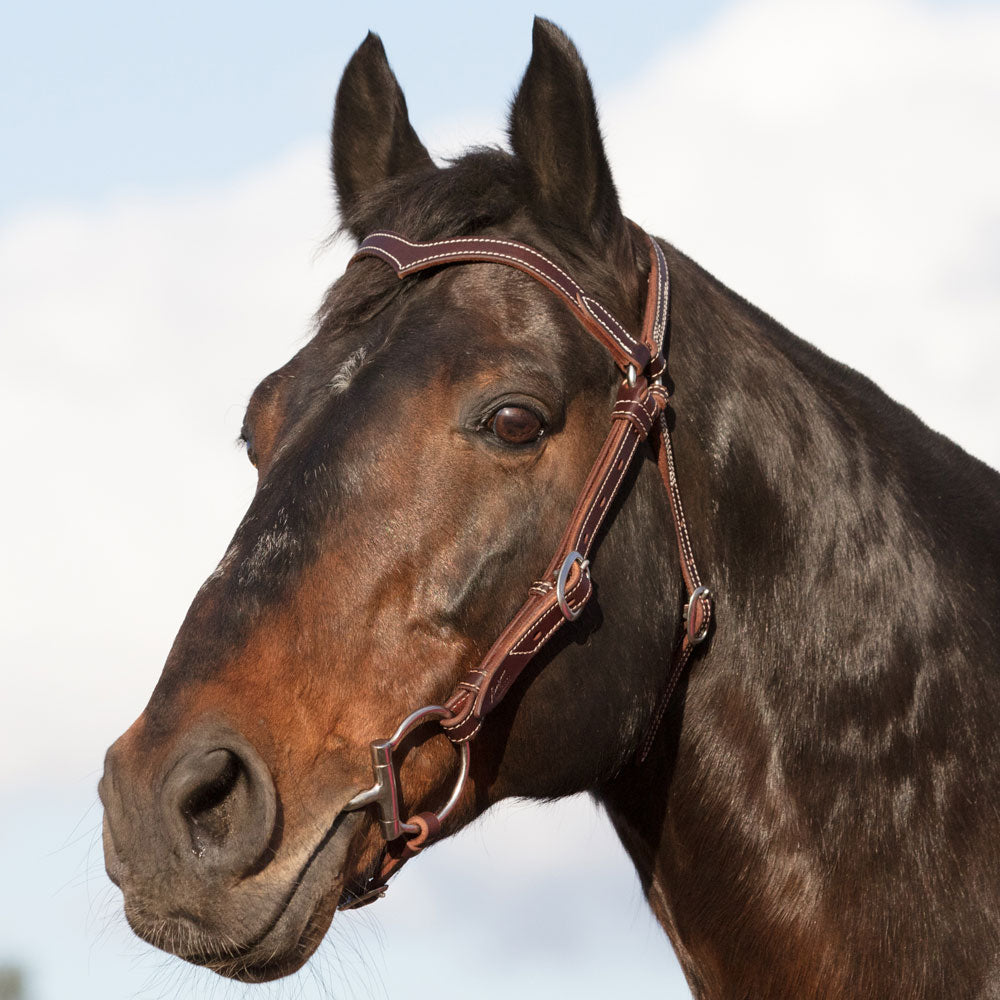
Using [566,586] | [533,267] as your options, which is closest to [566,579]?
[566,586]

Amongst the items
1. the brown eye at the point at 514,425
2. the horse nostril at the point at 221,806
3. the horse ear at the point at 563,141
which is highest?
the horse ear at the point at 563,141

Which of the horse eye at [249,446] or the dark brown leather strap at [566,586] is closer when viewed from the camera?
the dark brown leather strap at [566,586]

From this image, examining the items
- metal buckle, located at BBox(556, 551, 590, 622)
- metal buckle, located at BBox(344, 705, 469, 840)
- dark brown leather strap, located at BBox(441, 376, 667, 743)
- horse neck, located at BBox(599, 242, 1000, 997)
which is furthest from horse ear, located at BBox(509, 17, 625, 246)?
metal buckle, located at BBox(344, 705, 469, 840)

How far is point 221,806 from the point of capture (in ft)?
11.8

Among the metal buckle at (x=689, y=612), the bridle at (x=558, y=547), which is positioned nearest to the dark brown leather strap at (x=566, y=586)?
the bridle at (x=558, y=547)

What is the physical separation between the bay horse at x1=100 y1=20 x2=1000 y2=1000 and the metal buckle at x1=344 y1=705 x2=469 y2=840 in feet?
0.03

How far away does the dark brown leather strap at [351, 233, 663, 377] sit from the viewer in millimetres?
4414

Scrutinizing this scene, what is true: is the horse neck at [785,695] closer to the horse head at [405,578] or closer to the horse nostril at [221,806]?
the horse head at [405,578]

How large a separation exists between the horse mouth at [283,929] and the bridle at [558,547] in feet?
0.46

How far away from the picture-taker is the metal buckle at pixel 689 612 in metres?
4.38

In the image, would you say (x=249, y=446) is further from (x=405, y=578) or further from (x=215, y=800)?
(x=215, y=800)

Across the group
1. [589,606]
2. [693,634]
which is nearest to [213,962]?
[589,606]

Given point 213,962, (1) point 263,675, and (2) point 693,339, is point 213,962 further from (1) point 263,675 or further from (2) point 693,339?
(2) point 693,339

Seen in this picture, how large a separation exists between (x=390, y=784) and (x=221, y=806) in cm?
49
